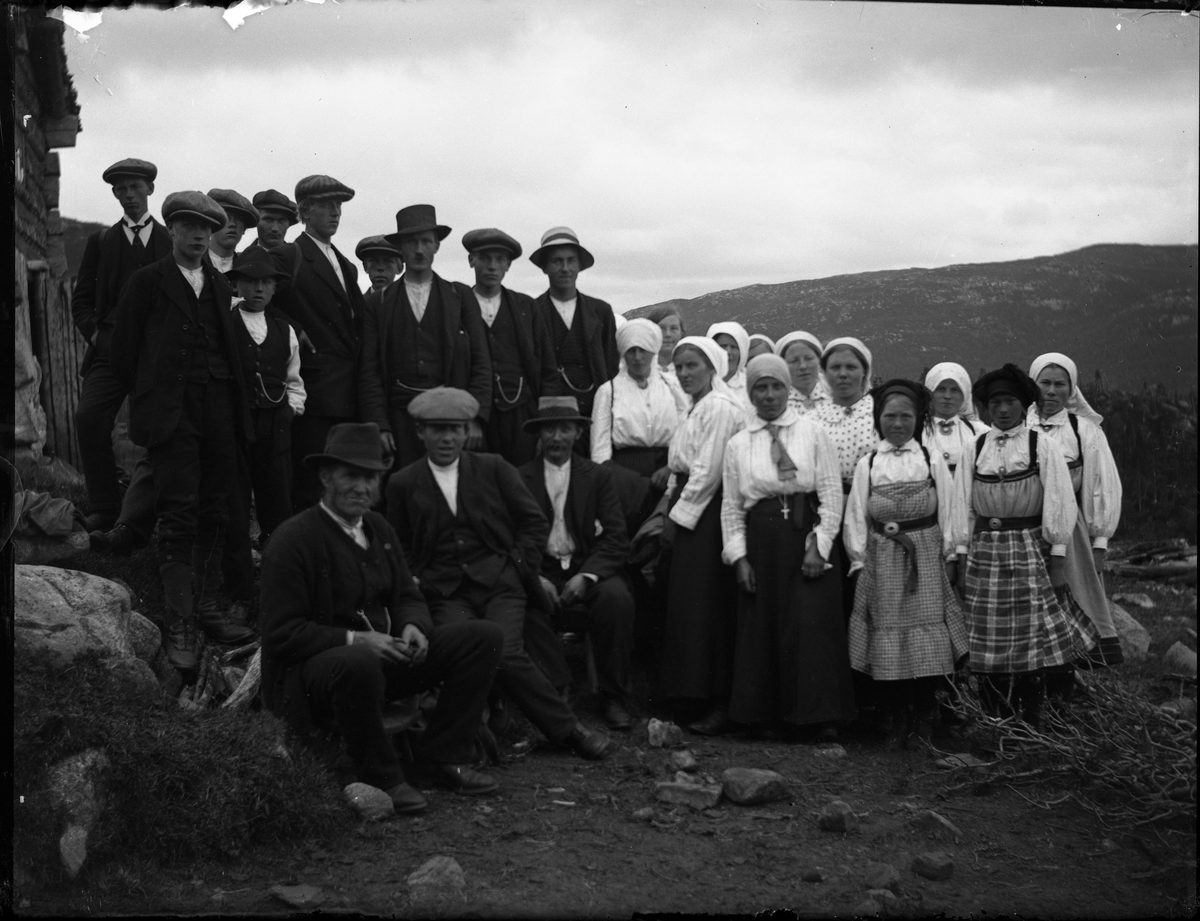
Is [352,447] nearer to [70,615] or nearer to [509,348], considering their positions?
[70,615]

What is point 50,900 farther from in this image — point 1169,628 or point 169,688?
point 1169,628

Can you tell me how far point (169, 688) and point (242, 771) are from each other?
1128mm

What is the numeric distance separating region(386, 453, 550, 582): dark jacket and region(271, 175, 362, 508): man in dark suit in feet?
2.57

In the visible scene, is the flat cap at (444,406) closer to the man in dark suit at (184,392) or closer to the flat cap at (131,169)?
the man in dark suit at (184,392)

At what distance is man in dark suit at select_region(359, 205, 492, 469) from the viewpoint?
20.7 feet

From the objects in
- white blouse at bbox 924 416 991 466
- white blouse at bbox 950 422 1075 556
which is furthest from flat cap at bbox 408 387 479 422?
white blouse at bbox 924 416 991 466

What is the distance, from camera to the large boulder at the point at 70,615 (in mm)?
4879

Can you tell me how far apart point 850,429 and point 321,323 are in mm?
2933

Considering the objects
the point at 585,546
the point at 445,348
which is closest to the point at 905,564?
the point at 585,546

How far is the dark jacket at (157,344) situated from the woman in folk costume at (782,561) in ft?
8.60

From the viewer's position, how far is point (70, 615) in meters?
5.05

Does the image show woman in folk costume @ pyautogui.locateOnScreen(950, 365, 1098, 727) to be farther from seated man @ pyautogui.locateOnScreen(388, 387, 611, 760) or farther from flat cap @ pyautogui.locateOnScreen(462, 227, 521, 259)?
flat cap @ pyautogui.locateOnScreen(462, 227, 521, 259)

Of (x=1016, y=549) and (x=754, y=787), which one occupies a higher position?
(x=1016, y=549)

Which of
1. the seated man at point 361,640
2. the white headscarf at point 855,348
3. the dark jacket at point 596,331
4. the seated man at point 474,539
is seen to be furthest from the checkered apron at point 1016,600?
the seated man at point 361,640
